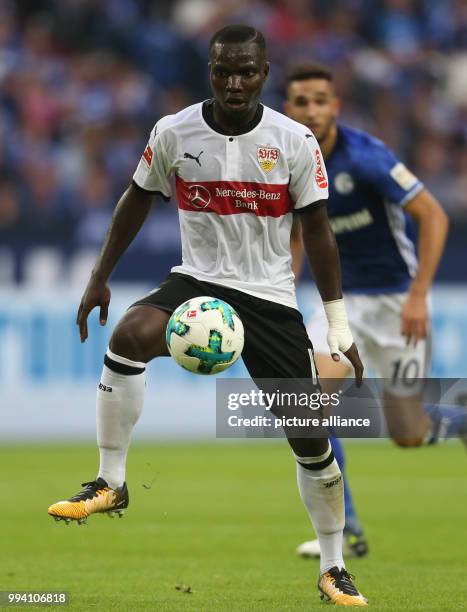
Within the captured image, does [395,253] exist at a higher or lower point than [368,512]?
higher

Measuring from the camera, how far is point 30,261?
1417cm

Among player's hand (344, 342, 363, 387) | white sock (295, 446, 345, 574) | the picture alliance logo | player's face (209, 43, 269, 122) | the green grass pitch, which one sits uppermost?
player's face (209, 43, 269, 122)

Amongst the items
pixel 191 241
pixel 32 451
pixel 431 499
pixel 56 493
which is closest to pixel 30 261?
pixel 32 451

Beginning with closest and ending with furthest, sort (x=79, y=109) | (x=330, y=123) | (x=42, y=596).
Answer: (x=42, y=596)
(x=330, y=123)
(x=79, y=109)

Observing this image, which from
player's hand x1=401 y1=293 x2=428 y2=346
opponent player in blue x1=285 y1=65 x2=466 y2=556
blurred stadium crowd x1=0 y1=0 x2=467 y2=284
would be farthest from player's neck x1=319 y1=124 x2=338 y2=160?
blurred stadium crowd x1=0 y1=0 x2=467 y2=284

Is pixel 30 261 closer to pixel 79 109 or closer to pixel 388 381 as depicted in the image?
pixel 79 109

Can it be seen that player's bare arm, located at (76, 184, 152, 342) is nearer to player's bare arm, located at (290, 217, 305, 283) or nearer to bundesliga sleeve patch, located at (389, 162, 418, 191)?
player's bare arm, located at (290, 217, 305, 283)

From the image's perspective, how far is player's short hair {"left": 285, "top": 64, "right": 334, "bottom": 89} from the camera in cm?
826

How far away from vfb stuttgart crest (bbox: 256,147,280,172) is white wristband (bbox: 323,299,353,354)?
717 millimetres

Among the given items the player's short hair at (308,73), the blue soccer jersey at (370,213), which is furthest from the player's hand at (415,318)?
the player's short hair at (308,73)

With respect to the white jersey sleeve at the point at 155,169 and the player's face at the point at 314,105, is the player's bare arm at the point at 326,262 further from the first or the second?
the player's face at the point at 314,105

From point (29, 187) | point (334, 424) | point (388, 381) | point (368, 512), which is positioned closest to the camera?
point (334, 424)

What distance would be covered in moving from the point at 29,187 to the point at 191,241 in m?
9.30

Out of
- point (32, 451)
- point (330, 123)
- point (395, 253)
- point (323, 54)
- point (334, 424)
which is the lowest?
point (32, 451)
